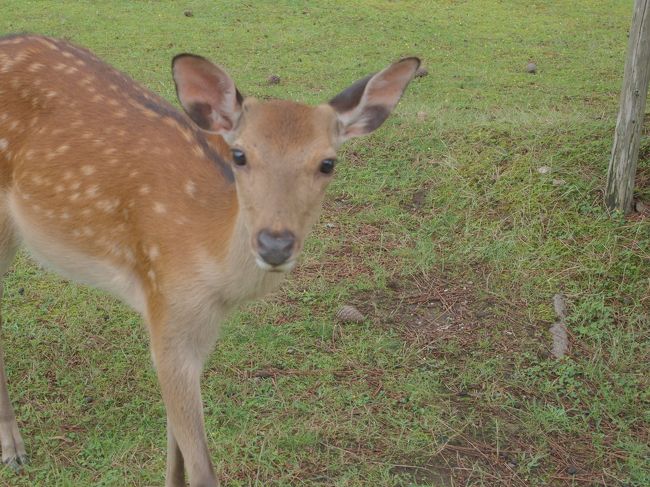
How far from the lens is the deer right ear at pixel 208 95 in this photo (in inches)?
104

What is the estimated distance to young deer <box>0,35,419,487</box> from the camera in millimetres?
2486

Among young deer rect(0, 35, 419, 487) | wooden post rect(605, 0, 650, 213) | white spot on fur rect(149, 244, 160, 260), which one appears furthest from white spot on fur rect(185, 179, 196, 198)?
wooden post rect(605, 0, 650, 213)

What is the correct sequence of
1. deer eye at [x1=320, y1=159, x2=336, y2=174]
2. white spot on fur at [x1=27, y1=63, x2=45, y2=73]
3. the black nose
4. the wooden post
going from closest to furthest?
1. the black nose
2. deer eye at [x1=320, y1=159, x2=336, y2=174]
3. white spot on fur at [x1=27, y1=63, x2=45, y2=73]
4. the wooden post

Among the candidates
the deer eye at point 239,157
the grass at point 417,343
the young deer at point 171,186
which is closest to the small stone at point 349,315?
the grass at point 417,343

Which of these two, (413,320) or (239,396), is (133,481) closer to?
(239,396)

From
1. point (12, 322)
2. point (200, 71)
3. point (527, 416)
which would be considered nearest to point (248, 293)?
point (200, 71)

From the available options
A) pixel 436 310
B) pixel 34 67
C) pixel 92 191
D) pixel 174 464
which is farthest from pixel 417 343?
pixel 34 67

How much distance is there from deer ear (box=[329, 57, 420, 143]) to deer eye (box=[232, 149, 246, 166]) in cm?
41

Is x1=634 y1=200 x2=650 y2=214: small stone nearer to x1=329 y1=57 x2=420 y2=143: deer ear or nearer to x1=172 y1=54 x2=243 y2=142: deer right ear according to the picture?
x1=329 y1=57 x2=420 y2=143: deer ear

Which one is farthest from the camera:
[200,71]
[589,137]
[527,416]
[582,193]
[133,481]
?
[589,137]

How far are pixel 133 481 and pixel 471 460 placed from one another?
1.48 metres

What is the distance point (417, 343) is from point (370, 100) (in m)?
1.67

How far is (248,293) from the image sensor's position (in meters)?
2.75

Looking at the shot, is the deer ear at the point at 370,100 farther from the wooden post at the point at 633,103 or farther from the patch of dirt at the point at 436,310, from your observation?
the wooden post at the point at 633,103
